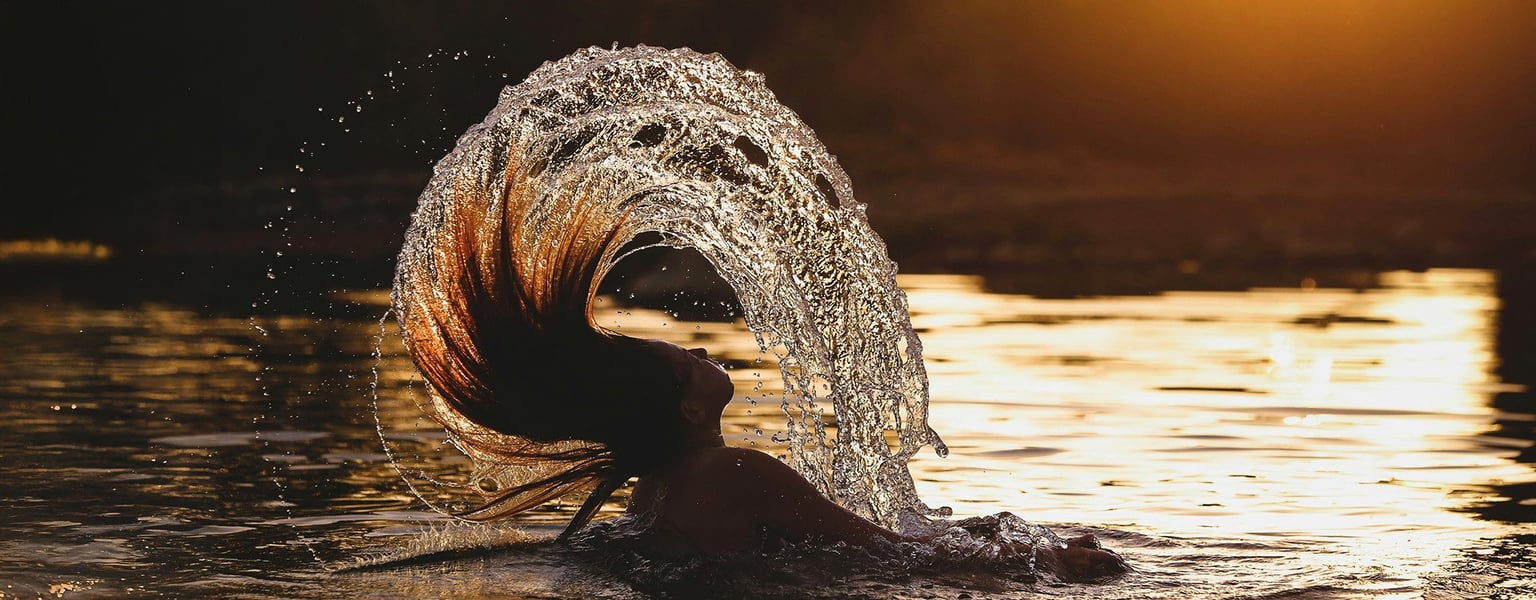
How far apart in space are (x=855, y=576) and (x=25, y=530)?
3.75 m

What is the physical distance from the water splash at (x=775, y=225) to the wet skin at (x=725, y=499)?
954 millimetres

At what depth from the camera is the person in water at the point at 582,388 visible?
24.6 ft

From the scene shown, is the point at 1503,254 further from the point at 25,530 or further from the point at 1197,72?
the point at 25,530

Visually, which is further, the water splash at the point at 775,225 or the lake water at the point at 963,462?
the water splash at the point at 775,225

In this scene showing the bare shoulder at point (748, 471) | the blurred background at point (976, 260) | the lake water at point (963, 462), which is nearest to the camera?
the bare shoulder at point (748, 471)

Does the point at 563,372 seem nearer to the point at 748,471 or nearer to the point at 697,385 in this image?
the point at 697,385

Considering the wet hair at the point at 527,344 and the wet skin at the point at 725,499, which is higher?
the wet hair at the point at 527,344

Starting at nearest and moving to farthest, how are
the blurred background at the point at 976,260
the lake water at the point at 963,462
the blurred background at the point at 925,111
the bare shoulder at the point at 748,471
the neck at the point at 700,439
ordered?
the bare shoulder at the point at 748,471 → the neck at the point at 700,439 → the lake water at the point at 963,462 → the blurred background at the point at 976,260 → the blurred background at the point at 925,111

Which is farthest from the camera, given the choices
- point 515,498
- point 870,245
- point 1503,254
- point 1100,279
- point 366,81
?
point 366,81

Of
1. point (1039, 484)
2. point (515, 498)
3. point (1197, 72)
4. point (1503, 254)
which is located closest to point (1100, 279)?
point (1503, 254)

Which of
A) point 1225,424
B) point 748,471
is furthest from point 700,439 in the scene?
point 1225,424

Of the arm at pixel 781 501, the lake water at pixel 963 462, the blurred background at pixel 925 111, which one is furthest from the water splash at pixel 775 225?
the blurred background at pixel 925 111

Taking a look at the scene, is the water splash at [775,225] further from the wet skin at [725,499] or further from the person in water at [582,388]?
the wet skin at [725,499]

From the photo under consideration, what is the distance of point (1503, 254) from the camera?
5419 centimetres
